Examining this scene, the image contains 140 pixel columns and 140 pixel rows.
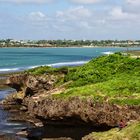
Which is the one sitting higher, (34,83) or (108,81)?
(108,81)

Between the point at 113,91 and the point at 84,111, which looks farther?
the point at 113,91

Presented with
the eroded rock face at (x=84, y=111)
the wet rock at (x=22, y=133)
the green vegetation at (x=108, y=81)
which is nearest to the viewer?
the eroded rock face at (x=84, y=111)

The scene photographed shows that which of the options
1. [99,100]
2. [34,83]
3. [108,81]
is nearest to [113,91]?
[99,100]

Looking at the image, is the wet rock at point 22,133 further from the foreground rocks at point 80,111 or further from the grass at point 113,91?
the grass at point 113,91

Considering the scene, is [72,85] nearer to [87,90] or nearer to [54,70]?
[87,90]

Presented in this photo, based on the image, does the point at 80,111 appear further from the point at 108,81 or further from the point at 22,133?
the point at 22,133

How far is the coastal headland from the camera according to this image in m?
25.5

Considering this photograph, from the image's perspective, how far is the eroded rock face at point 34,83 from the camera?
3812 cm

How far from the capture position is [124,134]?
2064 cm

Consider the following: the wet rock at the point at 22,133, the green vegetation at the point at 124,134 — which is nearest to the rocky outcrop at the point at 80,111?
the wet rock at the point at 22,133

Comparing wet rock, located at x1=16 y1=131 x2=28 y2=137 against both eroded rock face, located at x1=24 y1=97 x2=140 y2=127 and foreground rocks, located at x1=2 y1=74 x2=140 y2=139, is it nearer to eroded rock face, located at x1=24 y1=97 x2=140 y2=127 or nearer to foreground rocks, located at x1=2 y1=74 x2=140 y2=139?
foreground rocks, located at x1=2 y1=74 x2=140 y2=139

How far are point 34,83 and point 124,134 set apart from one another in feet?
63.7

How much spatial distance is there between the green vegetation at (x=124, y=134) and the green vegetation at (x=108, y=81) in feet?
14.7

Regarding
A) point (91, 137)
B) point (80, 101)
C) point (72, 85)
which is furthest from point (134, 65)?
point (91, 137)
